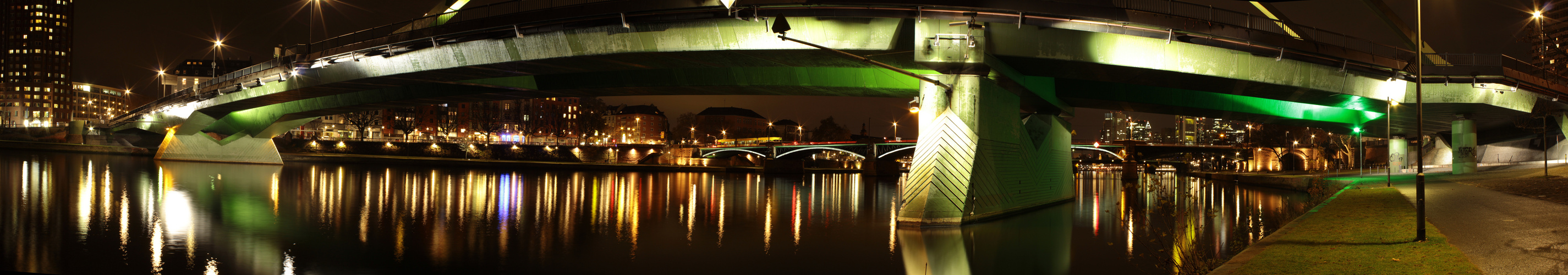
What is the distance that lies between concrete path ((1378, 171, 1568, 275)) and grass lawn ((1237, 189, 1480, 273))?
1.13 ft

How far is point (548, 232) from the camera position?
2311cm

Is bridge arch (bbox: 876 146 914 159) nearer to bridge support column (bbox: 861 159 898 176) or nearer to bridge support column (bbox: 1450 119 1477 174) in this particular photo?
bridge support column (bbox: 861 159 898 176)

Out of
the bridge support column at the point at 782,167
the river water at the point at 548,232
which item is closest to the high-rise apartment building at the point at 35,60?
the bridge support column at the point at 782,167

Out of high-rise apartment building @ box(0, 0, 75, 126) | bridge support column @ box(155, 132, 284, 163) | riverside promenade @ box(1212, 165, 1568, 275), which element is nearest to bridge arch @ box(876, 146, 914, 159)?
bridge support column @ box(155, 132, 284, 163)

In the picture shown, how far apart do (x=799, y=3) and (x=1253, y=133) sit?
128m

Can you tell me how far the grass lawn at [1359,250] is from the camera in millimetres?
11781

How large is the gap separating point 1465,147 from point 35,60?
230287 mm

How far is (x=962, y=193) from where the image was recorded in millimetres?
25859

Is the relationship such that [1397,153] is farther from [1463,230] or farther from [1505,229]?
[1463,230]

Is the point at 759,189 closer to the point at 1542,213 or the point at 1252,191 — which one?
the point at 1252,191

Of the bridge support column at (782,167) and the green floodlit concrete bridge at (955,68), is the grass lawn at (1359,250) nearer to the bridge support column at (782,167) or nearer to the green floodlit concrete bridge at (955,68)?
the green floodlit concrete bridge at (955,68)

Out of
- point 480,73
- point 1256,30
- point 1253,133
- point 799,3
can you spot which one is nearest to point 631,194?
point 480,73

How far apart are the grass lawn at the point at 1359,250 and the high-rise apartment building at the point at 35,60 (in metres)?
211

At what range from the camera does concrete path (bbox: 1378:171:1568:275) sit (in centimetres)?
1184
